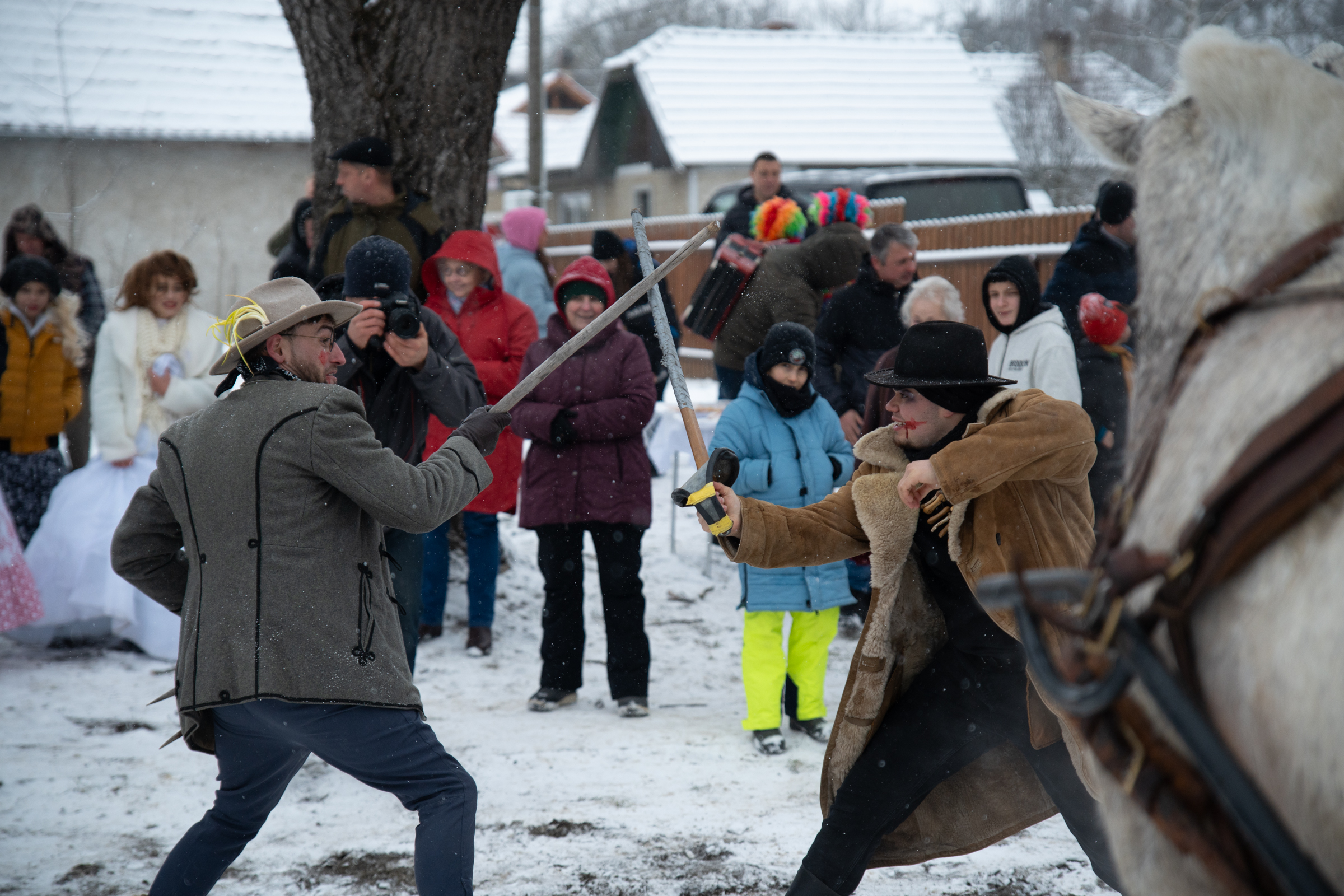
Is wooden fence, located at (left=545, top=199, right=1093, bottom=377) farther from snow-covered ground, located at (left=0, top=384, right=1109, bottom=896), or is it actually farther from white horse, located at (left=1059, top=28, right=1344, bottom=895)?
white horse, located at (left=1059, top=28, right=1344, bottom=895)

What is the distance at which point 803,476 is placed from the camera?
5059 millimetres

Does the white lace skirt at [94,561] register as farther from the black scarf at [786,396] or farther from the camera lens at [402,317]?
the black scarf at [786,396]

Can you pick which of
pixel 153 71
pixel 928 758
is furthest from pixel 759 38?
pixel 928 758

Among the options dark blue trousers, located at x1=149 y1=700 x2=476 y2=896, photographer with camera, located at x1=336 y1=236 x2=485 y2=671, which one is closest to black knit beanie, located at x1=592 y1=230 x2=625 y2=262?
photographer with camera, located at x1=336 y1=236 x2=485 y2=671

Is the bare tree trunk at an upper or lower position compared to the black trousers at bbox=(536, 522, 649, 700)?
upper

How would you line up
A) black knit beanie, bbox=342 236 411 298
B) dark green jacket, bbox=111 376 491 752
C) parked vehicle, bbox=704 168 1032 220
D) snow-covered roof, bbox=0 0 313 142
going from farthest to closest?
snow-covered roof, bbox=0 0 313 142 < parked vehicle, bbox=704 168 1032 220 < black knit beanie, bbox=342 236 411 298 < dark green jacket, bbox=111 376 491 752

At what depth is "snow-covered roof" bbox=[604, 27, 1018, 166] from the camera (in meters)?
24.8

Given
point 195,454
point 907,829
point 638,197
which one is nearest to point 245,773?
point 195,454

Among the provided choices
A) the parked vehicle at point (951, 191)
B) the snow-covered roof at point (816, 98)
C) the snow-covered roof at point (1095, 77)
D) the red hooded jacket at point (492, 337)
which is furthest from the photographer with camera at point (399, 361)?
the snow-covered roof at point (816, 98)

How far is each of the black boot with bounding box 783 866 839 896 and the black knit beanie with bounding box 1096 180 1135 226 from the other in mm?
3975

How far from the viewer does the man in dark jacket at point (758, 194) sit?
7.55m

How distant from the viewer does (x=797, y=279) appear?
654cm

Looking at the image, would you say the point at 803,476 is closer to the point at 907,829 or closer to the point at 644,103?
the point at 907,829

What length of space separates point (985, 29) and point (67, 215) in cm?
3715
